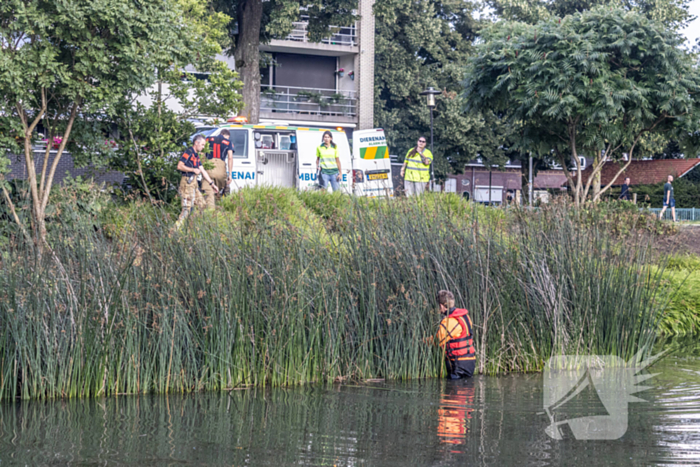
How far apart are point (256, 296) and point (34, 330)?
5.58 ft

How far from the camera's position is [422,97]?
1270 inches

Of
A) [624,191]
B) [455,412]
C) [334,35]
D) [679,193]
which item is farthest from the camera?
[334,35]

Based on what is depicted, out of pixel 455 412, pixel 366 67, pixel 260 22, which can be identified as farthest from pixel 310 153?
pixel 366 67

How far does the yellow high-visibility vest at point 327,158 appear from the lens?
1437cm

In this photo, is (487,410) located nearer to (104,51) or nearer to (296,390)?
(296,390)

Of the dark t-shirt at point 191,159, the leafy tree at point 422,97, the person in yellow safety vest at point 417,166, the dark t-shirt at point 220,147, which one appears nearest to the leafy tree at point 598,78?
the person in yellow safety vest at point 417,166

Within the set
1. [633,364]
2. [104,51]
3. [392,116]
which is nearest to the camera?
[633,364]

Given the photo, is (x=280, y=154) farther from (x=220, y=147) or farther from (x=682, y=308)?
(x=682, y=308)

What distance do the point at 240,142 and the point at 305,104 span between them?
14.3 m

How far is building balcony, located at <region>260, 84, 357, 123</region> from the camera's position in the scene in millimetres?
29547

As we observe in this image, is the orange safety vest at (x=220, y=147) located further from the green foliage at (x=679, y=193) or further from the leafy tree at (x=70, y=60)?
the green foliage at (x=679, y=193)

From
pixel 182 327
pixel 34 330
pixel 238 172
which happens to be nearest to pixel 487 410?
pixel 182 327

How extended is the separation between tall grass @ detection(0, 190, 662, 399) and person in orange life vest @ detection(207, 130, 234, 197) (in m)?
4.10

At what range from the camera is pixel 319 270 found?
268 inches
